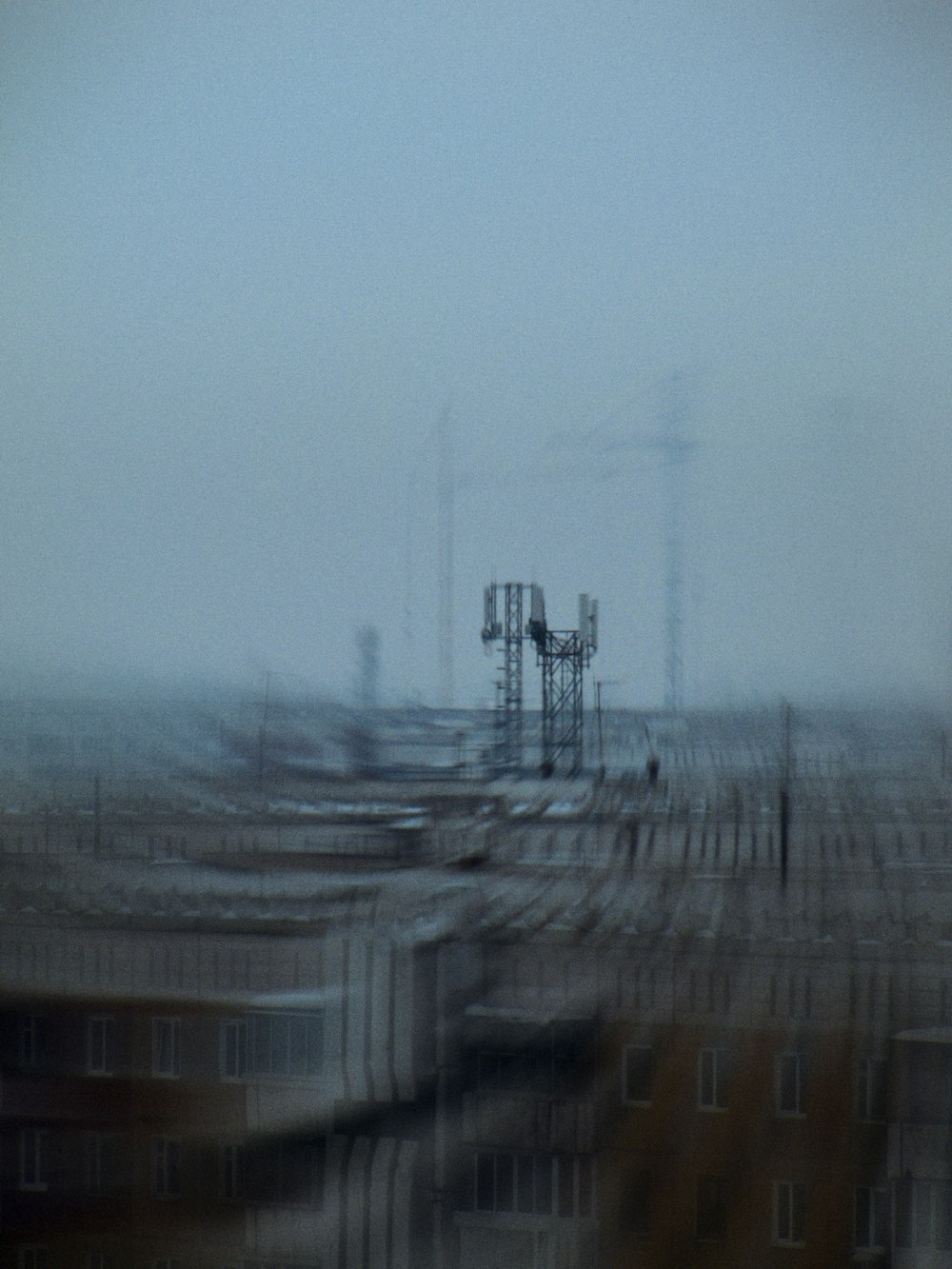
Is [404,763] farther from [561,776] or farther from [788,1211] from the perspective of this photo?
[788,1211]

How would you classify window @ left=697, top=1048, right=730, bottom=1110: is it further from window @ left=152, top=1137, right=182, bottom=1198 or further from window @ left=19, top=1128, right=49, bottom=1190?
window @ left=19, top=1128, right=49, bottom=1190

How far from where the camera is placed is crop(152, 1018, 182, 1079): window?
2020 millimetres

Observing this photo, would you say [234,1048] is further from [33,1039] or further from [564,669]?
[564,669]

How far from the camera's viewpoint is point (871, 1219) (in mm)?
1778

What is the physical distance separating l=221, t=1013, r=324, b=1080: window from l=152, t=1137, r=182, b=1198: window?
16 cm

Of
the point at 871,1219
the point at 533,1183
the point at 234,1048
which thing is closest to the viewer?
the point at 871,1219

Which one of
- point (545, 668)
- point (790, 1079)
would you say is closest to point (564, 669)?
point (545, 668)

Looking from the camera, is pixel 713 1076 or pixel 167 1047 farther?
pixel 167 1047

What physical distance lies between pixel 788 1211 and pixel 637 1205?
216 mm

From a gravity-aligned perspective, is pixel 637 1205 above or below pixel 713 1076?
below

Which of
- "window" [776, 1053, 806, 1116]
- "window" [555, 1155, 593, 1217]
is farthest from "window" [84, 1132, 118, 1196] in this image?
"window" [776, 1053, 806, 1116]

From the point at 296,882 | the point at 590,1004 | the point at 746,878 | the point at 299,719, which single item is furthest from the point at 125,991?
the point at 746,878

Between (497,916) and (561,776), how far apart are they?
24 cm

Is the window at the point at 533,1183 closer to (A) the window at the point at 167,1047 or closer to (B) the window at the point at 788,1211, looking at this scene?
(B) the window at the point at 788,1211
